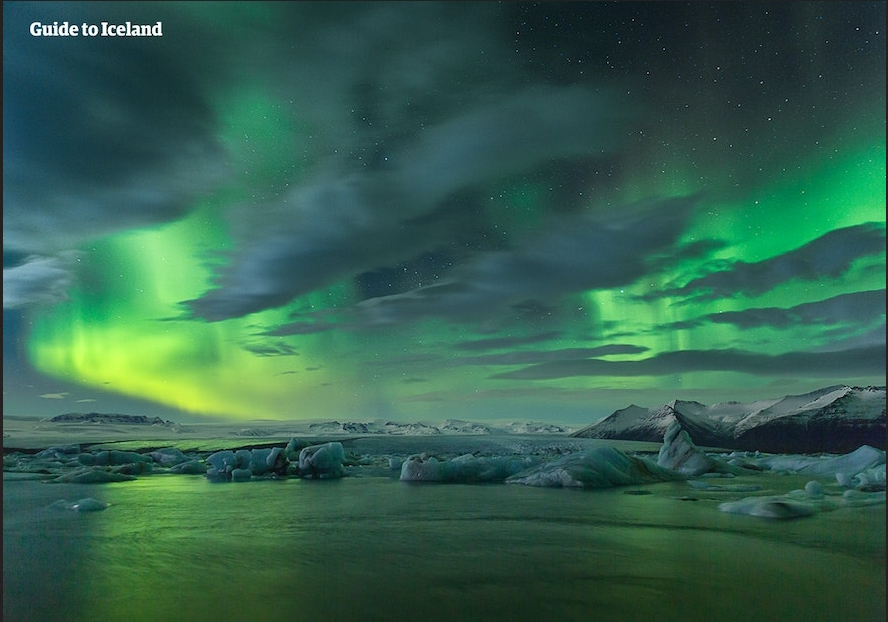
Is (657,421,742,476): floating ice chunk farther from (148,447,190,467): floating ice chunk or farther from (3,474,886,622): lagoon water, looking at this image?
(148,447,190,467): floating ice chunk

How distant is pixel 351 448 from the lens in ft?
25.4

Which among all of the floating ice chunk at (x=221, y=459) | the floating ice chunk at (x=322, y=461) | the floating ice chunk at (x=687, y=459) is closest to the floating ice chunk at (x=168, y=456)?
the floating ice chunk at (x=221, y=459)

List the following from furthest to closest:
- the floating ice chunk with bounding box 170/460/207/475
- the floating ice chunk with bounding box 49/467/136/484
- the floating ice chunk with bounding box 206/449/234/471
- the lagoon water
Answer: the floating ice chunk with bounding box 170/460/207/475 < the floating ice chunk with bounding box 206/449/234/471 < the floating ice chunk with bounding box 49/467/136/484 < the lagoon water

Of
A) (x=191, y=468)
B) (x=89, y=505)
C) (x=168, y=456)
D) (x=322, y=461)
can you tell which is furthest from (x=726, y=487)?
(x=168, y=456)

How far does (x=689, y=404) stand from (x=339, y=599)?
184 inches

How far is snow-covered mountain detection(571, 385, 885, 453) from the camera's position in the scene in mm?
6238

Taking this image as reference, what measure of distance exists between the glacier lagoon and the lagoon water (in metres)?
0.02

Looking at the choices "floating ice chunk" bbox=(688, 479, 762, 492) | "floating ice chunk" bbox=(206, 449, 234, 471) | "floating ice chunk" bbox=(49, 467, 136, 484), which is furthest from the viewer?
"floating ice chunk" bbox=(206, 449, 234, 471)

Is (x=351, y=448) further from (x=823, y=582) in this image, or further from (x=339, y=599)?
(x=823, y=582)

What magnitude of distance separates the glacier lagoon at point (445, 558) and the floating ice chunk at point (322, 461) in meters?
1.25

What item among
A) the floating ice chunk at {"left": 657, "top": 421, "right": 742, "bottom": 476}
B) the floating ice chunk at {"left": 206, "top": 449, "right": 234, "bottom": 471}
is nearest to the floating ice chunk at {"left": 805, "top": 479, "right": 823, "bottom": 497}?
the floating ice chunk at {"left": 657, "top": 421, "right": 742, "bottom": 476}

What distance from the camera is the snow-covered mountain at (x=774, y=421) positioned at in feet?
20.5

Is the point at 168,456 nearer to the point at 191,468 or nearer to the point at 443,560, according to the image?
the point at 191,468

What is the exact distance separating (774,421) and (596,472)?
8.83ft
